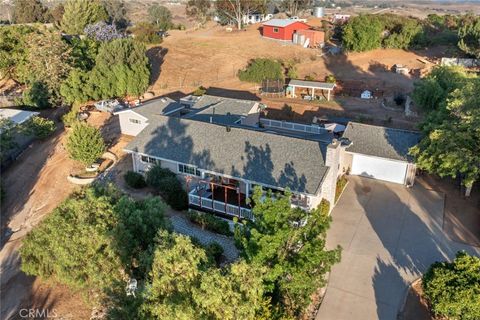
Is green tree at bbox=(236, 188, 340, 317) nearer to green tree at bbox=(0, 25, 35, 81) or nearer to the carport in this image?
the carport

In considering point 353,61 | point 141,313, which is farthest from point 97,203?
point 353,61

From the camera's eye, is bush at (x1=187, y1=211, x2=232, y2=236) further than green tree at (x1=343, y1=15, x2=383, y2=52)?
No

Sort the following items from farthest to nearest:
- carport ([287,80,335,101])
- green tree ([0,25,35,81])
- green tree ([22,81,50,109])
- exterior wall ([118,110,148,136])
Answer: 1. green tree ([0,25,35,81])
2. carport ([287,80,335,101])
3. green tree ([22,81,50,109])
4. exterior wall ([118,110,148,136])

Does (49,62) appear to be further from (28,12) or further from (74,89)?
(28,12)

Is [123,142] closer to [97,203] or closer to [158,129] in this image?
[158,129]

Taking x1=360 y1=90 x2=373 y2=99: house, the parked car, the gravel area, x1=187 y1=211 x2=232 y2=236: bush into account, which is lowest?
the gravel area

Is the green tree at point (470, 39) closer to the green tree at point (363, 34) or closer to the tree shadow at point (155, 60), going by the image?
the green tree at point (363, 34)

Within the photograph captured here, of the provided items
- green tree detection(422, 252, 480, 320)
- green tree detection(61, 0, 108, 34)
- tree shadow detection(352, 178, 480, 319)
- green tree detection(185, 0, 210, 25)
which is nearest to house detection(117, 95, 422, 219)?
tree shadow detection(352, 178, 480, 319)
